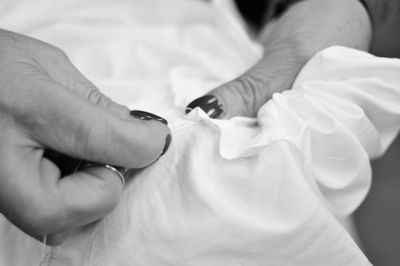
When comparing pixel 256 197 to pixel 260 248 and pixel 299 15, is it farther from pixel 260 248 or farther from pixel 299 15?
pixel 299 15

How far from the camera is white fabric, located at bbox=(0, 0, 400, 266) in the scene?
0.42m

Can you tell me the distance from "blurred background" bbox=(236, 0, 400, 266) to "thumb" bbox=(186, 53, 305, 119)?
9.0 inches

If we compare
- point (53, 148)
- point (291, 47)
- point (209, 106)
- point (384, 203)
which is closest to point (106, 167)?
point (53, 148)

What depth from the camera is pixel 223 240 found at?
414 millimetres

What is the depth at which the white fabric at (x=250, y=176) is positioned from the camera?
1.36 feet

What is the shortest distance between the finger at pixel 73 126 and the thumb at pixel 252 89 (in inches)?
5.4

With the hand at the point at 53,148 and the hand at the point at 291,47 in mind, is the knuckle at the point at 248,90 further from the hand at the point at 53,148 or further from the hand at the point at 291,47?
the hand at the point at 53,148

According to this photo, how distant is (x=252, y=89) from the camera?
0.56 m

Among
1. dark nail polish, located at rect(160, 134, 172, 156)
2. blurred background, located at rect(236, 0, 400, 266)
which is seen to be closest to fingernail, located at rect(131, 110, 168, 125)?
dark nail polish, located at rect(160, 134, 172, 156)

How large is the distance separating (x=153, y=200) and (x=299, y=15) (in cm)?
40

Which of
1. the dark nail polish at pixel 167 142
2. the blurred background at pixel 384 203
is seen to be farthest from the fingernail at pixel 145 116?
the blurred background at pixel 384 203

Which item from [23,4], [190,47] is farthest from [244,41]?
[23,4]

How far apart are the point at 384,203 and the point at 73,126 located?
58 cm

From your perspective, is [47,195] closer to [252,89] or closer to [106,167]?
[106,167]
